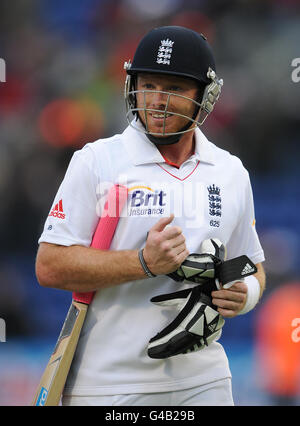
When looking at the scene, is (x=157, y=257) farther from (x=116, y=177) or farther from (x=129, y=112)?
(x=129, y=112)

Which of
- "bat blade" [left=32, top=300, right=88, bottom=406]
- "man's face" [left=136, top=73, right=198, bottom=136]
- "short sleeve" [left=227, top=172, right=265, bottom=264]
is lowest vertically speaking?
"bat blade" [left=32, top=300, right=88, bottom=406]

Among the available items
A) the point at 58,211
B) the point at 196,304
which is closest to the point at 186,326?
the point at 196,304

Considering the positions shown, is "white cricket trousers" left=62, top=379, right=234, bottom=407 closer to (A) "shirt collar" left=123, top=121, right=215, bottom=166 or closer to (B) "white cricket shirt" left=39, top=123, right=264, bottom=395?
(B) "white cricket shirt" left=39, top=123, right=264, bottom=395

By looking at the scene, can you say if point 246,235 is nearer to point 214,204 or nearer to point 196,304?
point 214,204

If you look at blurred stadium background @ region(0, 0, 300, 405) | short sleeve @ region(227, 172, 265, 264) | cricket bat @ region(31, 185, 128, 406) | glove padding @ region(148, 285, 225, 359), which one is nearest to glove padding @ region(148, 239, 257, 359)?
glove padding @ region(148, 285, 225, 359)

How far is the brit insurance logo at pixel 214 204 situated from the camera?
2312mm

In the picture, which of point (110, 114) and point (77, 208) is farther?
point (110, 114)

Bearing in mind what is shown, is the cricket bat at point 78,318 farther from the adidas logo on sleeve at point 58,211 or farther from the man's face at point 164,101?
the man's face at point 164,101

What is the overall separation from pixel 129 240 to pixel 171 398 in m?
0.54

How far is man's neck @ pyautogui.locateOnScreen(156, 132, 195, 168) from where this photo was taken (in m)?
2.39

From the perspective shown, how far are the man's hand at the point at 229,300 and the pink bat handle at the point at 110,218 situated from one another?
384 millimetres

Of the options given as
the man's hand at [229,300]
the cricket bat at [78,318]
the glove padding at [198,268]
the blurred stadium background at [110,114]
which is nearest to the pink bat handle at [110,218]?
the cricket bat at [78,318]

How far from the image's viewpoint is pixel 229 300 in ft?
7.12

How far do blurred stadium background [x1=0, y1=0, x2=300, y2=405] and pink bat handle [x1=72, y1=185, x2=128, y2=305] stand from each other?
2.59 m
